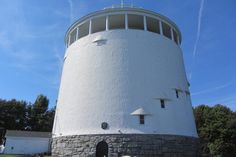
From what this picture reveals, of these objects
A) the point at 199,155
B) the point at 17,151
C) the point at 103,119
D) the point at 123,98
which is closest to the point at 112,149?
the point at 103,119

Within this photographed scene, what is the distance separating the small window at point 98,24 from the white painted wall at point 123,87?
157 cm

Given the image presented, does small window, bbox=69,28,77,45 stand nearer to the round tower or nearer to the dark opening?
the round tower

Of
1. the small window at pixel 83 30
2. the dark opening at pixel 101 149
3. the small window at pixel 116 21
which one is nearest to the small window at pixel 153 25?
the small window at pixel 116 21

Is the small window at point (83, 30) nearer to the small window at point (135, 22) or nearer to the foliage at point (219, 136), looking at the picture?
the small window at point (135, 22)

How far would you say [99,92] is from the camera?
667 inches

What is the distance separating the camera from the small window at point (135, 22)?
63.7 ft

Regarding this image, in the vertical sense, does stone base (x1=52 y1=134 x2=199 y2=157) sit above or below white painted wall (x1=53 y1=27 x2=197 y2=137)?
below

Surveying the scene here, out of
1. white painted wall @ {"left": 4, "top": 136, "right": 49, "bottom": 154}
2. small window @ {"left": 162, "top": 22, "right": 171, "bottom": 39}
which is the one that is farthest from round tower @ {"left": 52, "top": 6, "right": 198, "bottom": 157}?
white painted wall @ {"left": 4, "top": 136, "right": 49, "bottom": 154}

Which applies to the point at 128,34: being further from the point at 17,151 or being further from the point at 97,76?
the point at 17,151

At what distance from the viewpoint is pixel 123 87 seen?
1681 centimetres

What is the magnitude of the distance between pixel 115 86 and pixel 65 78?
18.3ft

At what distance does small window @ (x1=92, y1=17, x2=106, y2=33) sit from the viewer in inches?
773

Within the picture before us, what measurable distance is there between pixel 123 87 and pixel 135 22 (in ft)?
21.7

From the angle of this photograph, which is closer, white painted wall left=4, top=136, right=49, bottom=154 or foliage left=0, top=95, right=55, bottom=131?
white painted wall left=4, top=136, right=49, bottom=154
